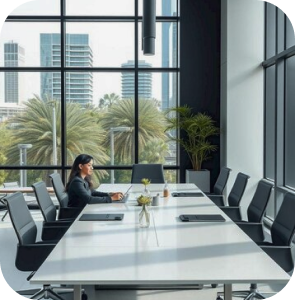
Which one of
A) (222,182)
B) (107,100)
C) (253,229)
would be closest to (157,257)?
(253,229)

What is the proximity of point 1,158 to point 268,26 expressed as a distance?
5.53 meters

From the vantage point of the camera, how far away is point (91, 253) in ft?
9.58

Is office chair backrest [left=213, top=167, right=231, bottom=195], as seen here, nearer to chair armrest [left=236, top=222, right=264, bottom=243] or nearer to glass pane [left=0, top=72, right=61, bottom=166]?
chair armrest [left=236, top=222, right=264, bottom=243]

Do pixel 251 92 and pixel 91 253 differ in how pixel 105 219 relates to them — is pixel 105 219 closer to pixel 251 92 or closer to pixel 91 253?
pixel 91 253

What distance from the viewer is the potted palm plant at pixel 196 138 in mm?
8352

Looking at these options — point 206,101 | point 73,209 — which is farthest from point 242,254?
point 206,101

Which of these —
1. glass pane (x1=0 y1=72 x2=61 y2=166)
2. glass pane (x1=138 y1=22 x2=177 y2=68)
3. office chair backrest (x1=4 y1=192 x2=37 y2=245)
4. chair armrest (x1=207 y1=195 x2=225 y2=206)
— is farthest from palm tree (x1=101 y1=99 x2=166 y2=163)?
office chair backrest (x1=4 y1=192 x2=37 y2=245)

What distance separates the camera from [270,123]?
7.91 metres

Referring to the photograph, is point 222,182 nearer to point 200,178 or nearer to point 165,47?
point 200,178

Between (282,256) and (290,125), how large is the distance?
144 inches

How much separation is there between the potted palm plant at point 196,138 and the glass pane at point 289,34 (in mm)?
2161

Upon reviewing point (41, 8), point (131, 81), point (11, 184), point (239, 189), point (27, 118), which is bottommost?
point (11, 184)

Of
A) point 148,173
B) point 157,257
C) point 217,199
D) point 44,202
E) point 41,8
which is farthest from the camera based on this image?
point 41,8

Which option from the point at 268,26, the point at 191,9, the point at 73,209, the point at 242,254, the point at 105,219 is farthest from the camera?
the point at 191,9
